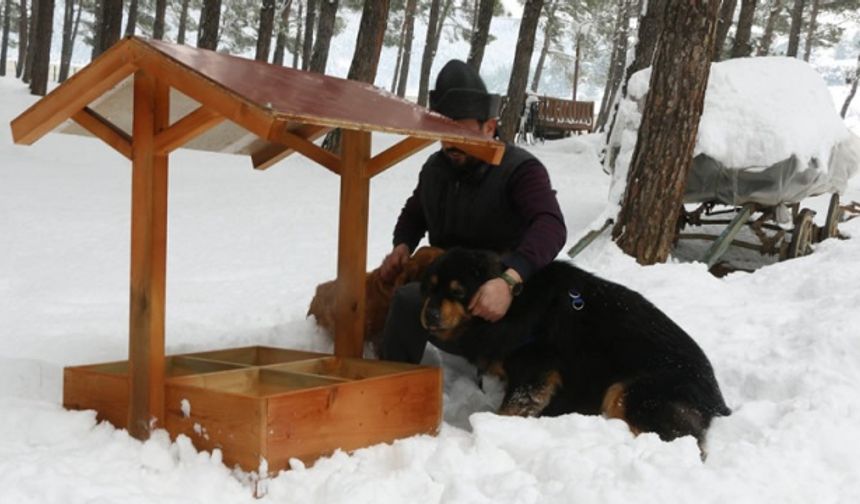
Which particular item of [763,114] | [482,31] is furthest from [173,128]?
[482,31]

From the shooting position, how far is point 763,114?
895cm

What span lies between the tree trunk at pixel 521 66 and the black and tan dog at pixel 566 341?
1386 centimetres

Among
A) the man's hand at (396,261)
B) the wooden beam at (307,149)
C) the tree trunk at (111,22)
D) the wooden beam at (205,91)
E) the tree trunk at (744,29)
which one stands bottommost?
the man's hand at (396,261)

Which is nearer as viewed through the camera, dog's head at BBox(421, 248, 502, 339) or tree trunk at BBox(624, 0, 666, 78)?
dog's head at BBox(421, 248, 502, 339)

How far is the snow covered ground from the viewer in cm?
285

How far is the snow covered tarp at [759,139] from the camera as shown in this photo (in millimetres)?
8680

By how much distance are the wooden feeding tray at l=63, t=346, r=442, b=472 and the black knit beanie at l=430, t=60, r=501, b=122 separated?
4.34 ft

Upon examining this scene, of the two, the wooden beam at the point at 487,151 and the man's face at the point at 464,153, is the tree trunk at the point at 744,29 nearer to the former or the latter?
the man's face at the point at 464,153

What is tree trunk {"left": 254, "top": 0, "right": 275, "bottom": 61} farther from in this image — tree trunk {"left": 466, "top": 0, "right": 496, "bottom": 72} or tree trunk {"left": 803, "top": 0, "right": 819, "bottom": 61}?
tree trunk {"left": 803, "top": 0, "right": 819, "bottom": 61}

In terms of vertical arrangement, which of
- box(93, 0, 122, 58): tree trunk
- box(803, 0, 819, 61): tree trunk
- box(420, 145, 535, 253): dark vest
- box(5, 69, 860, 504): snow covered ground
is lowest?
box(5, 69, 860, 504): snow covered ground

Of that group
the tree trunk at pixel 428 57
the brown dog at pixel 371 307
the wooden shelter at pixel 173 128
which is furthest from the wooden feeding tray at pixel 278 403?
the tree trunk at pixel 428 57

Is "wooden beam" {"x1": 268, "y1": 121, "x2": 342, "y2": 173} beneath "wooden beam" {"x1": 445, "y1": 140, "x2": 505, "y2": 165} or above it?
beneath

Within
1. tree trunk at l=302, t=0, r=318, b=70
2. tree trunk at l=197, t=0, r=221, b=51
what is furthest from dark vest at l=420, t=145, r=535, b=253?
tree trunk at l=302, t=0, r=318, b=70

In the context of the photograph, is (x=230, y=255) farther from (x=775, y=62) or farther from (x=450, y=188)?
(x=775, y=62)
